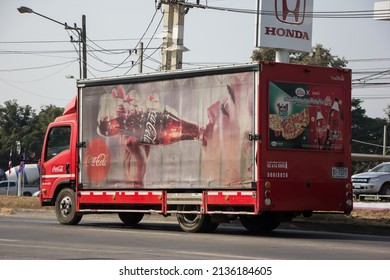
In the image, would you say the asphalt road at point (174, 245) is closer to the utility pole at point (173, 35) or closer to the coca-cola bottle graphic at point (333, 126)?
the coca-cola bottle graphic at point (333, 126)

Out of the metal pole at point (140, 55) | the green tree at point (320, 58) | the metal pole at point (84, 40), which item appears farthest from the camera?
the green tree at point (320, 58)

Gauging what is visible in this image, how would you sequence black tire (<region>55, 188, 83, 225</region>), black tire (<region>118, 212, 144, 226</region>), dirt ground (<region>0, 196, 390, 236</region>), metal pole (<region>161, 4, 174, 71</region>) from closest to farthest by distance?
dirt ground (<region>0, 196, 390, 236</region>) < black tire (<region>55, 188, 83, 225</region>) < black tire (<region>118, 212, 144, 226</region>) < metal pole (<region>161, 4, 174, 71</region>)

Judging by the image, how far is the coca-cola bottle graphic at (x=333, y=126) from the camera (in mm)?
19141

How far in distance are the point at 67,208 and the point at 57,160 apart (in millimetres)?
1253

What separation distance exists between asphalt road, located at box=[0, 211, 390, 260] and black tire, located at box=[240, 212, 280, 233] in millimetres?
224

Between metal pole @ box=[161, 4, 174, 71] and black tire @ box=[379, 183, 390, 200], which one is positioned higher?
metal pole @ box=[161, 4, 174, 71]

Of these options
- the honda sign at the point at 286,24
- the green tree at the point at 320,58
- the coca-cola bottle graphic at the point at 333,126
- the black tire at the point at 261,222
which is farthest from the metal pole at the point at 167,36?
the green tree at the point at 320,58

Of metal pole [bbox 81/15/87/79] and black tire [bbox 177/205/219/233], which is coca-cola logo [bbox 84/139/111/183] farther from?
metal pole [bbox 81/15/87/79]

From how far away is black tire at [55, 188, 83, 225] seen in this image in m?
22.0

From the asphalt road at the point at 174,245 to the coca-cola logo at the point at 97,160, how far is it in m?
1.27

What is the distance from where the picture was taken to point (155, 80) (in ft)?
65.5

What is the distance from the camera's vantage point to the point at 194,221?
19.5 metres

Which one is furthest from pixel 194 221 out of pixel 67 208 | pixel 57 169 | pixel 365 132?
pixel 365 132

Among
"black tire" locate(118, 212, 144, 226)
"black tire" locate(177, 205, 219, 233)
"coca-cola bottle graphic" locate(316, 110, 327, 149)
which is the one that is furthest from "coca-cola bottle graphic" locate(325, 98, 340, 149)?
"black tire" locate(118, 212, 144, 226)
